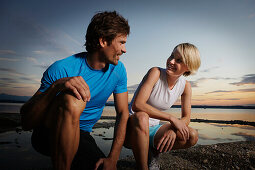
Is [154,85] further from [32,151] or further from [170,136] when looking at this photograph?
[32,151]

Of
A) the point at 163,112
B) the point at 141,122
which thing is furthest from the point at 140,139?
the point at 163,112

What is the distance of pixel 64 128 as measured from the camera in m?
1.43

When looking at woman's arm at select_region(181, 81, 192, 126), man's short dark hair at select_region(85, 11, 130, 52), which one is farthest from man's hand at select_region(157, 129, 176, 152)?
man's short dark hair at select_region(85, 11, 130, 52)

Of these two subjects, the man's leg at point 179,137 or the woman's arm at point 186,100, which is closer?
the man's leg at point 179,137

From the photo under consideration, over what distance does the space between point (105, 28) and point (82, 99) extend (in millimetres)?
1349

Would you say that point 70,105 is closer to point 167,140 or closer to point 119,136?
point 119,136

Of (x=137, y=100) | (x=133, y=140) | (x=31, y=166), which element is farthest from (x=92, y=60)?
(x=31, y=166)

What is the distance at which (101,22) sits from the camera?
244 cm

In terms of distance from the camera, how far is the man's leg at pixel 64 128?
1.42 meters

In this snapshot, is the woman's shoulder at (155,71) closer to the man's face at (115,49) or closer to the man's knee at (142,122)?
the man's face at (115,49)

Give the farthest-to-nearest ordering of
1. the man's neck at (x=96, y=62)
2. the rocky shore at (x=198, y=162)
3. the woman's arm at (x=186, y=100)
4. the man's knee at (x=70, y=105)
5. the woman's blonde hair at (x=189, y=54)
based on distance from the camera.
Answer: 1. the rocky shore at (x=198, y=162)
2. the woman's arm at (x=186, y=100)
3. the woman's blonde hair at (x=189, y=54)
4. the man's neck at (x=96, y=62)
5. the man's knee at (x=70, y=105)

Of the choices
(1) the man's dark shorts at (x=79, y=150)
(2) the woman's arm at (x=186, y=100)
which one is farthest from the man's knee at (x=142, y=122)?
(2) the woman's arm at (x=186, y=100)

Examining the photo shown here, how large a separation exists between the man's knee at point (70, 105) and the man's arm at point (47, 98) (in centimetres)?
5

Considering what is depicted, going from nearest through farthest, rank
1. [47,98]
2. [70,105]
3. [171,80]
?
[70,105] < [47,98] < [171,80]
